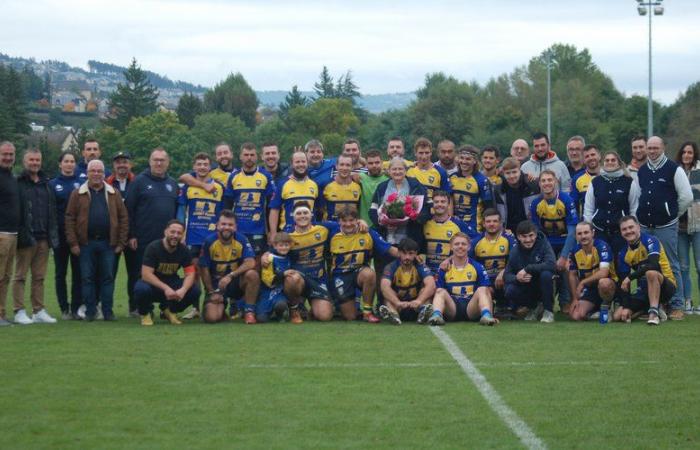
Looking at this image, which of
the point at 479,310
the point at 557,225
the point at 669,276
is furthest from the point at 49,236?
the point at 669,276

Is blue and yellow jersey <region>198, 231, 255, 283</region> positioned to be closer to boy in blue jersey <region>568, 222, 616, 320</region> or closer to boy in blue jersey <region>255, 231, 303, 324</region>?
boy in blue jersey <region>255, 231, 303, 324</region>

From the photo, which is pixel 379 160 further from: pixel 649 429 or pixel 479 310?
pixel 649 429

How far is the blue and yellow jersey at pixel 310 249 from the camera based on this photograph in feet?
43.5

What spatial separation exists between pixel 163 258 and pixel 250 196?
1.42m

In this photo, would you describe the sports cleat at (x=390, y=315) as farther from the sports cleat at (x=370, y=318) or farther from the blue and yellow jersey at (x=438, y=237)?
the blue and yellow jersey at (x=438, y=237)

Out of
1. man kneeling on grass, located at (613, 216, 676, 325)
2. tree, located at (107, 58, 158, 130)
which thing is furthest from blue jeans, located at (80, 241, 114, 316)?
tree, located at (107, 58, 158, 130)

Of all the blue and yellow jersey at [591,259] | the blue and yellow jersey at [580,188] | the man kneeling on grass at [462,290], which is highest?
the blue and yellow jersey at [580,188]

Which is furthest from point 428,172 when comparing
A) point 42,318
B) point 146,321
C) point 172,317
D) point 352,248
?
point 42,318

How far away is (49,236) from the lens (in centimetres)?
1303

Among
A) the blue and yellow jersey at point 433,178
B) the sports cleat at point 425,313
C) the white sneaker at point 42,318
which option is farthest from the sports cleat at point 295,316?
the white sneaker at point 42,318

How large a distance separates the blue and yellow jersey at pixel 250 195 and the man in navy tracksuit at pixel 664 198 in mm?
4415

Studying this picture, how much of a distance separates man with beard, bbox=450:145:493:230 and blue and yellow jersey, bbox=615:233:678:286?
1759 mm

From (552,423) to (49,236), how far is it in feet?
24.1

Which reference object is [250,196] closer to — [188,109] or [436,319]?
[436,319]
